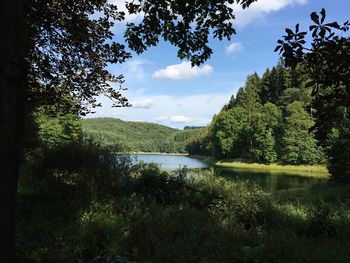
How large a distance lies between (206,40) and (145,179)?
6777mm

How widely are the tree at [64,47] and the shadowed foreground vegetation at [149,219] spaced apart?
1700 millimetres

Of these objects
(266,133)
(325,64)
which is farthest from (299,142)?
(325,64)

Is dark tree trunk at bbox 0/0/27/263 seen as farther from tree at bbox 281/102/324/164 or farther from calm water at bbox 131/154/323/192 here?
tree at bbox 281/102/324/164

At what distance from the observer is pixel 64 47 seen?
27.7 feet

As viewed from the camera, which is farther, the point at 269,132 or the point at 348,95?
the point at 269,132

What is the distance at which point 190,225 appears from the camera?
773 centimetres

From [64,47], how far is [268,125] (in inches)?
3126

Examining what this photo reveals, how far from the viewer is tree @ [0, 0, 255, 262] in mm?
2951

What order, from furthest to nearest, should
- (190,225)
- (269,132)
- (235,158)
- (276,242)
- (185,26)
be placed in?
1. (235,158)
2. (269,132)
3. (190,225)
4. (276,242)
5. (185,26)

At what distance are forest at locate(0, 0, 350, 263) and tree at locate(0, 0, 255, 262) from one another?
0.01m

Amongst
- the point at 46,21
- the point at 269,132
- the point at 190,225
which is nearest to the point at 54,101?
the point at 46,21

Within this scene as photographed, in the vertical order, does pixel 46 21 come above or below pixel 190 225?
above

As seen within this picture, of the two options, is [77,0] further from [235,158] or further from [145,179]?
[235,158]

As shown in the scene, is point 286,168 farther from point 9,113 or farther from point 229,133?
point 9,113
